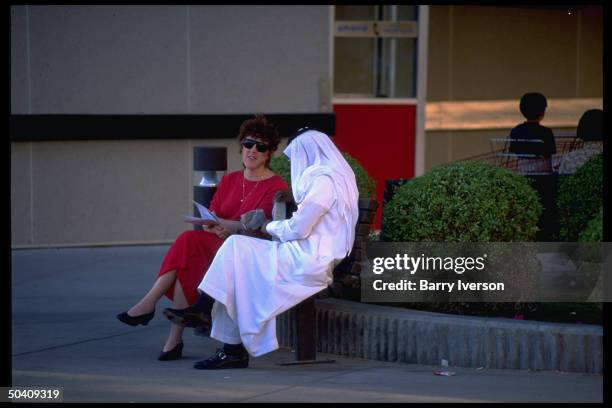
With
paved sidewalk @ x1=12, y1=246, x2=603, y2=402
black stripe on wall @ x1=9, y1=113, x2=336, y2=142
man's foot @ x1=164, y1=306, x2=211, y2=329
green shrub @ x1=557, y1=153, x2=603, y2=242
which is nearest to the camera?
paved sidewalk @ x1=12, y1=246, x2=603, y2=402

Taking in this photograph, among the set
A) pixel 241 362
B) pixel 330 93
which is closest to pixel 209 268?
pixel 241 362

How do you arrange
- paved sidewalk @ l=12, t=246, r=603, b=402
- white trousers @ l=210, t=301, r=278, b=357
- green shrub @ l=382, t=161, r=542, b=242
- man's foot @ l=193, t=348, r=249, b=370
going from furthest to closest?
green shrub @ l=382, t=161, r=542, b=242, man's foot @ l=193, t=348, r=249, b=370, white trousers @ l=210, t=301, r=278, b=357, paved sidewalk @ l=12, t=246, r=603, b=402

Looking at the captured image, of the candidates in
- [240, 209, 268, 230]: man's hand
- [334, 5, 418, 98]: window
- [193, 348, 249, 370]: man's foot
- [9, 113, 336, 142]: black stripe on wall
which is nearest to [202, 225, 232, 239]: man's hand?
[240, 209, 268, 230]: man's hand

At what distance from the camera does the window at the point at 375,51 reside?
13.2m

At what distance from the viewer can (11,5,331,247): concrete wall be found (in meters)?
11.8

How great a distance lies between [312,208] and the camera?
687 centimetres

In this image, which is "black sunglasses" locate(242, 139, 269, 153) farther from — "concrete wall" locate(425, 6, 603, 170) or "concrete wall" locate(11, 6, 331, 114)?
"concrete wall" locate(425, 6, 603, 170)

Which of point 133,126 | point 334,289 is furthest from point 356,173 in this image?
point 133,126

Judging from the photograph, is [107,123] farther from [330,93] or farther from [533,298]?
[533,298]

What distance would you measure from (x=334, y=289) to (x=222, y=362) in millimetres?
824

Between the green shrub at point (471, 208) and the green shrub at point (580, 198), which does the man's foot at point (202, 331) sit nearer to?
the green shrub at point (471, 208)

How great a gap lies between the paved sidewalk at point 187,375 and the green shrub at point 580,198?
1298 millimetres

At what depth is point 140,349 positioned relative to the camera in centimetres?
768

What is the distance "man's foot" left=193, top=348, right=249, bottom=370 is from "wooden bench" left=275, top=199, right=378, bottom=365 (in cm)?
27
